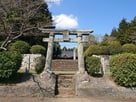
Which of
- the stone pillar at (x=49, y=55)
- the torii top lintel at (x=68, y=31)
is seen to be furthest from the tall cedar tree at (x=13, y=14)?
the stone pillar at (x=49, y=55)

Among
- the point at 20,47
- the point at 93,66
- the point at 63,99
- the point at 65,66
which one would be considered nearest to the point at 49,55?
the point at 93,66

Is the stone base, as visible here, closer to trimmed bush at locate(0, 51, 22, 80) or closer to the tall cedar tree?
trimmed bush at locate(0, 51, 22, 80)

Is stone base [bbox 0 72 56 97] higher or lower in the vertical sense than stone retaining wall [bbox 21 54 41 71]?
lower

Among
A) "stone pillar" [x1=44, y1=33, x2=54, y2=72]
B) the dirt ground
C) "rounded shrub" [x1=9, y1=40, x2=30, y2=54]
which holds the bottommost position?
the dirt ground

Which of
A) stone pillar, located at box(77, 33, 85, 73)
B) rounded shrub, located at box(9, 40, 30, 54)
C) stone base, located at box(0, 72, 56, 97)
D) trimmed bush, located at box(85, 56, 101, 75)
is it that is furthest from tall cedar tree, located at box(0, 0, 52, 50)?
rounded shrub, located at box(9, 40, 30, 54)

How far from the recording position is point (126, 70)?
14.3 meters

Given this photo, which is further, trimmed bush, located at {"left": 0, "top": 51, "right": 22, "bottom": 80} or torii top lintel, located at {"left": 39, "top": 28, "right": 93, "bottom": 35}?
torii top lintel, located at {"left": 39, "top": 28, "right": 93, "bottom": 35}

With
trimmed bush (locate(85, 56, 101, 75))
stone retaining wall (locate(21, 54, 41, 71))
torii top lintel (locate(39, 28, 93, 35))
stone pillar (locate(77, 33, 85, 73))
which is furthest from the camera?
stone retaining wall (locate(21, 54, 41, 71))

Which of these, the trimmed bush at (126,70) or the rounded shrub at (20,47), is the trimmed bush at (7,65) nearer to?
the trimmed bush at (126,70)

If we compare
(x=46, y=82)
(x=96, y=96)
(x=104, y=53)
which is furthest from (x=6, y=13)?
(x=104, y=53)

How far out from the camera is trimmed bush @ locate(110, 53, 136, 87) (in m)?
14.2

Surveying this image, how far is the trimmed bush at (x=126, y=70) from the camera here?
14156 millimetres

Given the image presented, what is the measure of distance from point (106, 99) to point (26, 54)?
1206cm

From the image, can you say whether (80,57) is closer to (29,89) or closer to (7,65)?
(29,89)
